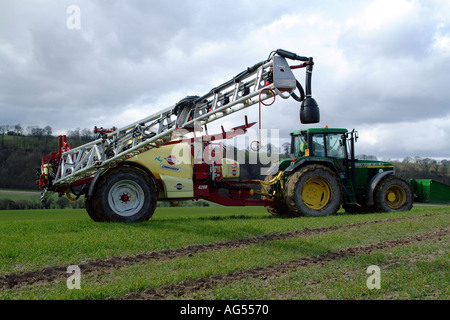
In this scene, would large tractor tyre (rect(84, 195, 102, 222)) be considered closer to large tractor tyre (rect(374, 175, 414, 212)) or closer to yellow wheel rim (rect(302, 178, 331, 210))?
yellow wheel rim (rect(302, 178, 331, 210))

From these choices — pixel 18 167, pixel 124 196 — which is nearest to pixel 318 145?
pixel 124 196

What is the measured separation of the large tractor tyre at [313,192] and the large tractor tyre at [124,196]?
4.34 meters

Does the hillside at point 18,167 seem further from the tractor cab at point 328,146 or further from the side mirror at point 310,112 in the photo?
the side mirror at point 310,112

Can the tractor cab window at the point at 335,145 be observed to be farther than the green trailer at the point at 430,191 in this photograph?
No

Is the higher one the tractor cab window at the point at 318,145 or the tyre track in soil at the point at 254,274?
the tractor cab window at the point at 318,145

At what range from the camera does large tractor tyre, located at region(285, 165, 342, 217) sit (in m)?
12.1

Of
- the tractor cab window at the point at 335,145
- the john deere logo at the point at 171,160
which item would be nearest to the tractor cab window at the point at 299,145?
the tractor cab window at the point at 335,145

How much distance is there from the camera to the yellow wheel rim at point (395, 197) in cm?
1416

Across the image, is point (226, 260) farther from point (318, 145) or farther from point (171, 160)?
point (318, 145)

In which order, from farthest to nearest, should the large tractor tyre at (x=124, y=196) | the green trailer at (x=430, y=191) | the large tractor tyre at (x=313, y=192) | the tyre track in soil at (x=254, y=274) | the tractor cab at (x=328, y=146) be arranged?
the green trailer at (x=430, y=191), the tractor cab at (x=328, y=146), the large tractor tyre at (x=313, y=192), the large tractor tyre at (x=124, y=196), the tyre track in soil at (x=254, y=274)

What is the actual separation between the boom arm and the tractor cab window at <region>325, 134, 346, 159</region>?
224 inches

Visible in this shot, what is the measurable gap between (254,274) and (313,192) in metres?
7.87

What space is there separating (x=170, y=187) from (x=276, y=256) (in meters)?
5.27
